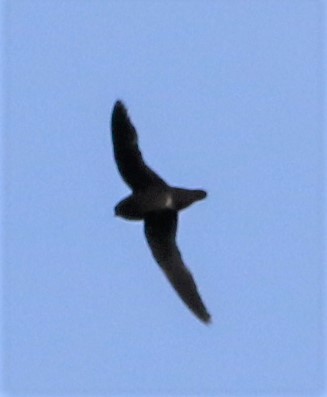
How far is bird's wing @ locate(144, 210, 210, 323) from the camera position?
481 inches

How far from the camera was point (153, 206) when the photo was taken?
12.0m

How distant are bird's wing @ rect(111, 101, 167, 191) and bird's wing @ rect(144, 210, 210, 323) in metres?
0.36

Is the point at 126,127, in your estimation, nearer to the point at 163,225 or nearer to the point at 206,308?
the point at 163,225

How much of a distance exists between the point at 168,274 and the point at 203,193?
1.11 m

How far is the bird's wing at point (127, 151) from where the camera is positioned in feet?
40.0

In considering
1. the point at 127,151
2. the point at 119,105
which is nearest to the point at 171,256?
the point at 127,151

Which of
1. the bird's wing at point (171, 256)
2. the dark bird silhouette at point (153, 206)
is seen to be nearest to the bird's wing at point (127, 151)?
the dark bird silhouette at point (153, 206)

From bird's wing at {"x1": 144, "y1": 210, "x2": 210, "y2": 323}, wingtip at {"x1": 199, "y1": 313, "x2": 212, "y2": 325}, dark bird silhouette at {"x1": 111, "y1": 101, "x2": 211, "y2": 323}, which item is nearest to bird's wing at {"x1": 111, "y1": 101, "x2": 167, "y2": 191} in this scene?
dark bird silhouette at {"x1": 111, "y1": 101, "x2": 211, "y2": 323}

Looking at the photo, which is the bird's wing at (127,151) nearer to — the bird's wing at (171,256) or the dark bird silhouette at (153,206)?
the dark bird silhouette at (153,206)

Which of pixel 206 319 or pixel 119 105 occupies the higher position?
pixel 119 105

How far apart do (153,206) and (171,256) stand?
75cm

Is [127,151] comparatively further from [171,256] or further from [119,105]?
[171,256]

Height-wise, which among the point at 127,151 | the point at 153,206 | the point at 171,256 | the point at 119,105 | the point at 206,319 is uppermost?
the point at 119,105

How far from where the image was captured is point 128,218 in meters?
12.2
